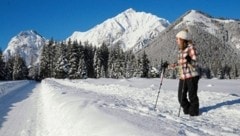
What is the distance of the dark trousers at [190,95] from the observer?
10.7 m

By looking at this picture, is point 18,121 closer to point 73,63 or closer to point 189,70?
point 189,70

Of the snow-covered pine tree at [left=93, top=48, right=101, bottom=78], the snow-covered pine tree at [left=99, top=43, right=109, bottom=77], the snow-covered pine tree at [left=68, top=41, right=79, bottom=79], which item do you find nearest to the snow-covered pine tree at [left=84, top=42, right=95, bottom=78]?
the snow-covered pine tree at [left=93, top=48, right=101, bottom=78]

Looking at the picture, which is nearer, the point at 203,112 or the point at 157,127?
the point at 157,127

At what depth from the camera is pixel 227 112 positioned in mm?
11508

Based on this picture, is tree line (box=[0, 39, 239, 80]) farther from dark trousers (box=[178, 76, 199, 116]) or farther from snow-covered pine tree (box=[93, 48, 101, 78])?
dark trousers (box=[178, 76, 199, 116])

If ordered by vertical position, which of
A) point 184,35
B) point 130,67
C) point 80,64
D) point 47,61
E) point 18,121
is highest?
point 47,61

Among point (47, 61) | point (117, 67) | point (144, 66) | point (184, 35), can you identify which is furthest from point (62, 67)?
point (184, 35)

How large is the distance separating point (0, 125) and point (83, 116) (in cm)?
355

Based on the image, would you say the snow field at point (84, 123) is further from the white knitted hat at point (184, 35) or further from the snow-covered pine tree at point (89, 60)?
the snow-covered pine tree at point (89, 60)

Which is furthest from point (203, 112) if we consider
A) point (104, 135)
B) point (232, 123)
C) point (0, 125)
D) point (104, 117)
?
point (0, 125)

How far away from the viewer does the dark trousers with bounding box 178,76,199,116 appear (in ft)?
35.1

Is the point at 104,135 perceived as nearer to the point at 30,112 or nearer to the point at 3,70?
the point at 30,112

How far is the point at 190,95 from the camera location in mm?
10930

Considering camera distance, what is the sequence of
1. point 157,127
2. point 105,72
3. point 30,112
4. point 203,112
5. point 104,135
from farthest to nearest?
point 105,72
point 30,112
point 203,112
point 157,127
point 104,135
